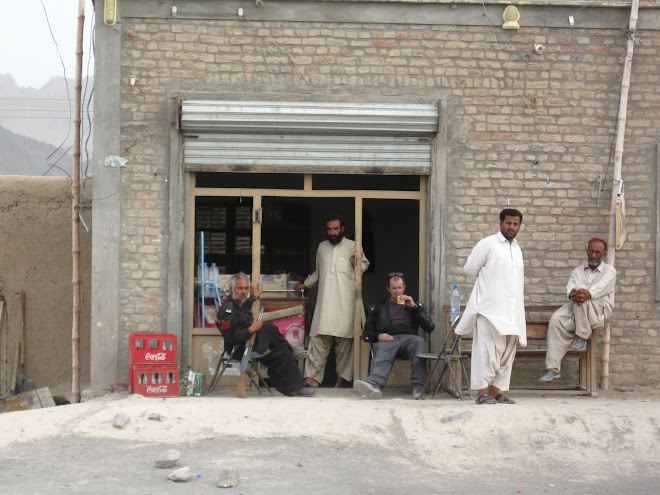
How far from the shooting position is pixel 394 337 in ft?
→ 28.3

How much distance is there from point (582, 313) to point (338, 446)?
9.51 ft

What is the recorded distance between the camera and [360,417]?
732 cm

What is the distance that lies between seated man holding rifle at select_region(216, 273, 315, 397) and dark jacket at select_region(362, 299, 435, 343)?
0.76 m

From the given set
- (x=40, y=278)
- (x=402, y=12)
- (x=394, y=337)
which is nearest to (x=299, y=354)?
(x=394, y=337)

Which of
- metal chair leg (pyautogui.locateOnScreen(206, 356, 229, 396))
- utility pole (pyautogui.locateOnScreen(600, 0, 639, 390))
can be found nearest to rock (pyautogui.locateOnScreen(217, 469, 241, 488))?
metal chair leg (pyautogui.locateOnScreen(206, 356, 229, 396))

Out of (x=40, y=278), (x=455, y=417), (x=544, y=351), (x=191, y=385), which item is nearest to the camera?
(x=455, y=417)

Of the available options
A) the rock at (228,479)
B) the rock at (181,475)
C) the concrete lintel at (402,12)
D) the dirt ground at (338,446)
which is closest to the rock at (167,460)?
the dirt ground at (338,446)

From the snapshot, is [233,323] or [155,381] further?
[155,381]

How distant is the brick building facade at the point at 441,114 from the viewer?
28.6 feet

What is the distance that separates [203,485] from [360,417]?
1.89m

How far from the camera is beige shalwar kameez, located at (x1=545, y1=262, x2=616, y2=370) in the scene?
8.39 metres

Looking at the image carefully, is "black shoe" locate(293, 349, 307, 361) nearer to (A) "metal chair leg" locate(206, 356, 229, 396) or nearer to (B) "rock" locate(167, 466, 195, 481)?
(A) "metal chair leg" locate(206, 356, 229, 396)

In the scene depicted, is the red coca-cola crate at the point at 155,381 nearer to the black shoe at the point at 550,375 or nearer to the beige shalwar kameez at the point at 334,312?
the beige shalwar kameez at the point at 334,312

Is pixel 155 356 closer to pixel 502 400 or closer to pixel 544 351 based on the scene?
pixel 502 400
